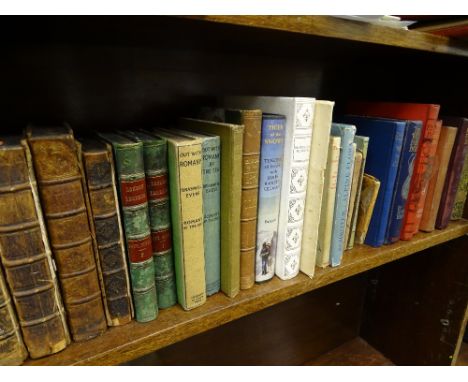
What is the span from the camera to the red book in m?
0.59

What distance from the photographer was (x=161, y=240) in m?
0.43

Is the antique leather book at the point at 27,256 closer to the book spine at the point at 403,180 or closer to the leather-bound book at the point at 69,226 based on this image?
the leather-bound book at the point at 69,226

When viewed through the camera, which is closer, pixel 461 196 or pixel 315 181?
pixel 315 181

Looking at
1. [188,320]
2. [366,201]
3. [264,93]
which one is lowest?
[188,320]

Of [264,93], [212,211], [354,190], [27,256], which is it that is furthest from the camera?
[264,93]

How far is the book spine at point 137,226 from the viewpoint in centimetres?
38

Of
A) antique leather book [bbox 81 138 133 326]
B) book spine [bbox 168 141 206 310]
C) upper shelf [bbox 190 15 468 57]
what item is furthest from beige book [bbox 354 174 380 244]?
antique leather book [bbox 81 138 133 326]

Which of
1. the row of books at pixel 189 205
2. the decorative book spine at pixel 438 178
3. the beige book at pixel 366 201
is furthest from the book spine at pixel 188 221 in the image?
the decorative book spine at pixel 438 178

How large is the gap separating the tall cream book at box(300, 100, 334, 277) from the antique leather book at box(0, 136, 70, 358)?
37cm

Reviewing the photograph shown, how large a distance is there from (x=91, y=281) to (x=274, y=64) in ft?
1.85

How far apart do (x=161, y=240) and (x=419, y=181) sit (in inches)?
19.8

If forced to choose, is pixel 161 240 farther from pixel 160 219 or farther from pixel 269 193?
pixel 269 193

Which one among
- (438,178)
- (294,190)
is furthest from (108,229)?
(438,178)

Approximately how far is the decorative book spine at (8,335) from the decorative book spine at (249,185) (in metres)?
0.29
